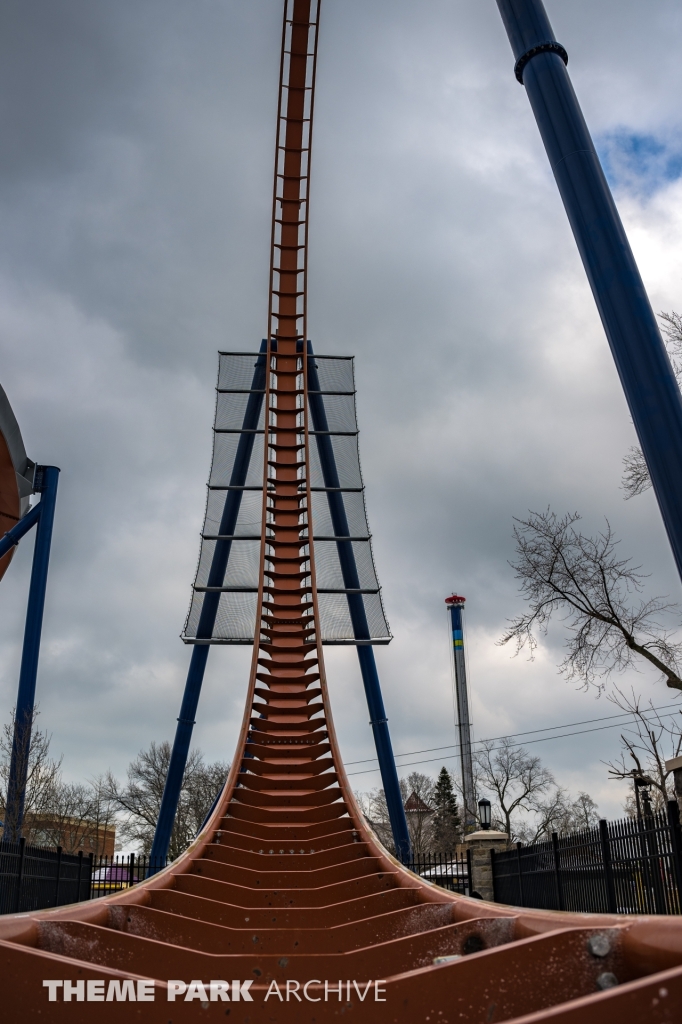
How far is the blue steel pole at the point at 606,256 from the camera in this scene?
6.99 meters

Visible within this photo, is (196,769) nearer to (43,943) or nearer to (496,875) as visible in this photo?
(496,875)

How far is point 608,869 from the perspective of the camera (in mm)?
7777

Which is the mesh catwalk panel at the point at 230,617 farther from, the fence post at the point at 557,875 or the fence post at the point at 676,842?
the fence post at the point at 676,842

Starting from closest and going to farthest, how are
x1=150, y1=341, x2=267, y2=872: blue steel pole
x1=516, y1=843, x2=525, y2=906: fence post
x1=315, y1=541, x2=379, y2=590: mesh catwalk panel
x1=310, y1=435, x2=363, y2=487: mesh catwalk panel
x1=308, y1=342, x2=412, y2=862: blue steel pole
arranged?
x1=516, y1=843, x2=525, y2=906: fence post, x1=150, y1=341, x2=267, y2=872: blue steel pole, x1=308, y1=342, x2=412, y2=862: blue steel pole, x1=315, y1=541, x2=379, y2=590: mesh catwalk panel, x1=310, y1=435, x2=363, y2=487: mesh catwalk panel

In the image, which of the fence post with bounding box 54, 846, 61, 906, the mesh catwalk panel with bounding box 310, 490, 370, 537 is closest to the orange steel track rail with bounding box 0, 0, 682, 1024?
the fence post with bounding box 54, 846, 61, 906

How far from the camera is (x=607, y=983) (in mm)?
2365

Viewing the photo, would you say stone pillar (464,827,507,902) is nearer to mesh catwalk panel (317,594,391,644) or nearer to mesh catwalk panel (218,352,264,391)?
mesh catwalk panel (317,594,391,644)

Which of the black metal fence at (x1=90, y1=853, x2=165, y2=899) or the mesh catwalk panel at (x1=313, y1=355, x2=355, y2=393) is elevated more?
the mesh catwalk panel at (x1=313, y1=355, x2=355, y2=393)

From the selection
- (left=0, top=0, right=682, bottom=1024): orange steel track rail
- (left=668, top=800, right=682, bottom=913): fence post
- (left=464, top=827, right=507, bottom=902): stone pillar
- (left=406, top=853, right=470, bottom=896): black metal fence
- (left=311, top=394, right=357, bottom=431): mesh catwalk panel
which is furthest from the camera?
(left=311, top=394, right=357, bottom=431): mesh catwalk panel

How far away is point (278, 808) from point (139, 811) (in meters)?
43.1

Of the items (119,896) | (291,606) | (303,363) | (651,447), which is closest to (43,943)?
(119,896)

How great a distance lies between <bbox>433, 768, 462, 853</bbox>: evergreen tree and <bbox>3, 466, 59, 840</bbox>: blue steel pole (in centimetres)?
4716

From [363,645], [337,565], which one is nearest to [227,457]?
[337,565]

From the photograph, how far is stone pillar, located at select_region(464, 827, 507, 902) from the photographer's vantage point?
12984mm
